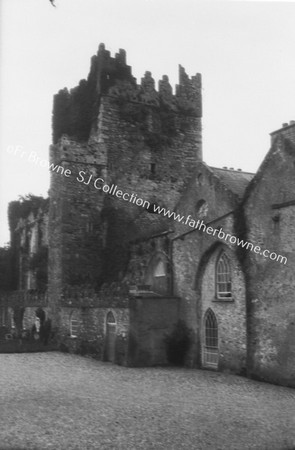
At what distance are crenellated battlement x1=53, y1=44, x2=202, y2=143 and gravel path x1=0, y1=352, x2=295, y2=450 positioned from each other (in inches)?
674

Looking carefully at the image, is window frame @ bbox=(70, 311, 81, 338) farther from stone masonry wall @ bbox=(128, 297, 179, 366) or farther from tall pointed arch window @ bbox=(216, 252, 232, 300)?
tall pointed arch window @ bbox=(216, 252, 232, 300)

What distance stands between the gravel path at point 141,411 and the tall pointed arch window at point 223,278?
295 cm

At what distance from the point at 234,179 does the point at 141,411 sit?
11144 millimetres

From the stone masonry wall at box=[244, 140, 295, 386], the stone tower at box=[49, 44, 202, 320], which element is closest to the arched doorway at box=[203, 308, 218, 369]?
the stone masonry wall at box=[244, 140, 295, 386]

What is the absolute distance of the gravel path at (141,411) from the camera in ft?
31.9

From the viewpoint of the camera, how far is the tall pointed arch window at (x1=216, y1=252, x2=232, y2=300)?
19.4 meters

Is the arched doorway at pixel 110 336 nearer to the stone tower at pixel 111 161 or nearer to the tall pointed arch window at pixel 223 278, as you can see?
the tall pointed arch window at pixel 223 278

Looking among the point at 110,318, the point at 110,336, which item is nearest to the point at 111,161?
the point at 110,318

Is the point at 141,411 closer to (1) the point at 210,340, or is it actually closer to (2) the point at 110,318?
(1) the point at 210,340

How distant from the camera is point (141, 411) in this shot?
1220 centimetres

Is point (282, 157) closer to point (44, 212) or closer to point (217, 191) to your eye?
point (217, 191)

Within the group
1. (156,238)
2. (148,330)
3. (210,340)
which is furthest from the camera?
(156,238)

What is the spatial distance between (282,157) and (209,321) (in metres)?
6.86

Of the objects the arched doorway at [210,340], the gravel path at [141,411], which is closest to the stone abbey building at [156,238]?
the arched doorway at [210,340]
